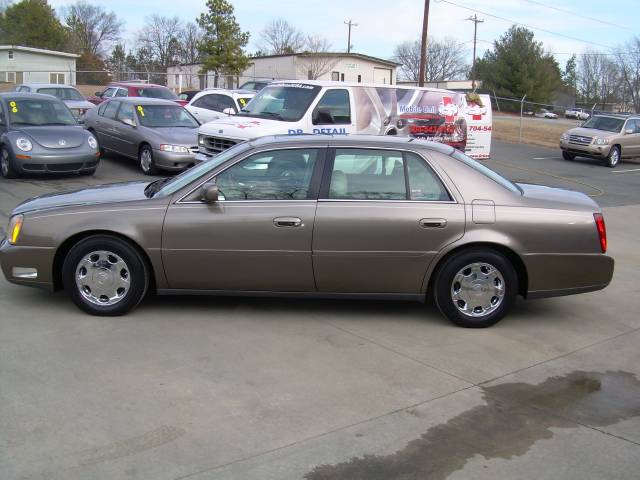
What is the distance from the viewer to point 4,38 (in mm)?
64938

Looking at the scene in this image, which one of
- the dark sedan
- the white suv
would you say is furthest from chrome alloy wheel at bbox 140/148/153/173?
the white suv

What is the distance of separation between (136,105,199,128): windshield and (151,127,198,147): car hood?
0.37m

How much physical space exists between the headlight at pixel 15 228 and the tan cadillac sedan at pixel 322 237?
0.02m

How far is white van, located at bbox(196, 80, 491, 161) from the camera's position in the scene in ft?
40.1

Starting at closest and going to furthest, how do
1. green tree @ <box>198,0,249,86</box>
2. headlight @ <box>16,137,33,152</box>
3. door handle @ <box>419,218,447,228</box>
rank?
door handle @ <box>419,218,447,228</box> → headlight @ <box>16,137,33,152</box> → green tree @ <box>198,0,249,86</box>

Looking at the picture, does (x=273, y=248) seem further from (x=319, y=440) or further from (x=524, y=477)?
(x=524, y=477)

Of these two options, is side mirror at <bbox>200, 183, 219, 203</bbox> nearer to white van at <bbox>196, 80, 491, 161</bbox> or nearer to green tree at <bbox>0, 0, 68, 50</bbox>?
white van at <bbox>196, 80, 491, 161</bbox>

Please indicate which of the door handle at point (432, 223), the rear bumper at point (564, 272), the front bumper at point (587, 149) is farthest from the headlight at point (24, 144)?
the front bumper at point (587, 149)

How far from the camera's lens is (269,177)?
589 centimetres

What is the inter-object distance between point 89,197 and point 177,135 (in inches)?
326

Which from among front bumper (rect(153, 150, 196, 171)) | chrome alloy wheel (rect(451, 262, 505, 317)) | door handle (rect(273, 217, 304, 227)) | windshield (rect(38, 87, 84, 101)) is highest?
windshield (rect(38, 87, 84, 101))

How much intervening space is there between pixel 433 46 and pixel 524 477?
9396 cm

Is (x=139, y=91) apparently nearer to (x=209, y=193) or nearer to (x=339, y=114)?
(x=339, y=114)

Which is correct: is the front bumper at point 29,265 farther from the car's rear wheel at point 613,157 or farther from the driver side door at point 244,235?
the car's rear wheel at point 613,157
